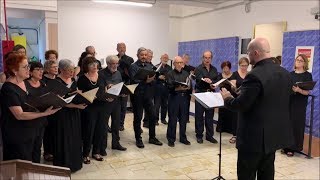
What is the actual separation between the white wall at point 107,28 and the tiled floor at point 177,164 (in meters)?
3.92

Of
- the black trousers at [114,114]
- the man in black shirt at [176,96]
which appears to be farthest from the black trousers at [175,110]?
the black trousers at [114,114]

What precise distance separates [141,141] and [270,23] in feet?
15.4

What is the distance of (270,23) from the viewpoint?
24.3 feet

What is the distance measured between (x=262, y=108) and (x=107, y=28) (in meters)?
6.64

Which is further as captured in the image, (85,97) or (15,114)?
(85,97)

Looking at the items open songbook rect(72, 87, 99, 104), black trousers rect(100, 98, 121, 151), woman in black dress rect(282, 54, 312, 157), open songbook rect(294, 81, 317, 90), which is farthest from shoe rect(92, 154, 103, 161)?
open songbook rect(294, 81, 317, 90)

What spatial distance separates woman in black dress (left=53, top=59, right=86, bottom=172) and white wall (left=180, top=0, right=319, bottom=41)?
17.3 ft

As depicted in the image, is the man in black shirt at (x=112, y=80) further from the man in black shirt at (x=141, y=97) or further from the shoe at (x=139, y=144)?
the shoe at (x=139, y=144)

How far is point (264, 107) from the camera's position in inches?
93.9

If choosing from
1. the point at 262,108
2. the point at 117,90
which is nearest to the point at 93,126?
the point at 117,90

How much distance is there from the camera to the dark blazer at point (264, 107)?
2350 mm

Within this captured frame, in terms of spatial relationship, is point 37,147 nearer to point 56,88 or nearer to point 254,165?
point 56,88

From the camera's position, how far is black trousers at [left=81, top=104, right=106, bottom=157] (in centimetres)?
399

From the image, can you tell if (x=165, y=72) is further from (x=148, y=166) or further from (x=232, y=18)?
(x=232, y=18)
